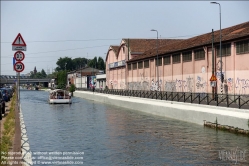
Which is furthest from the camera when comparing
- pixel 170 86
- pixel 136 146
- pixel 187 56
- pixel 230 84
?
pixel 170 86

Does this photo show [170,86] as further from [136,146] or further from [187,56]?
[136,146]

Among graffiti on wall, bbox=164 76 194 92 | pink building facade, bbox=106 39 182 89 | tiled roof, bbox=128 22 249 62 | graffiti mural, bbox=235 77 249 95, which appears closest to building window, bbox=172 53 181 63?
tiled roof, bbox=128 22 249 62

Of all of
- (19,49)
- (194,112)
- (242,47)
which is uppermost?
(242,47)

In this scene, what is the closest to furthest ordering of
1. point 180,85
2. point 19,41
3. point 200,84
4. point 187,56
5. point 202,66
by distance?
1. point 19,41
2. point 202,66
3. point 200,84
4. point 187,56
5. point 180,85

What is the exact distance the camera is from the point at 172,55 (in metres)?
55.3

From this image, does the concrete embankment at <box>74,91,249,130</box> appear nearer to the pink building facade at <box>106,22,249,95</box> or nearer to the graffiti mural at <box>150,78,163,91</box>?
the pink building facade at <box>106,22,249,95</box>

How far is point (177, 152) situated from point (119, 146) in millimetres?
3028

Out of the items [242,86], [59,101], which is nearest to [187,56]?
[242,86]

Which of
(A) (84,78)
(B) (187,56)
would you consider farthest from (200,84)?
(A) (84,78)

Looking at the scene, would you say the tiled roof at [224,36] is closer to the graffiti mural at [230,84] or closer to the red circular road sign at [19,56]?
the graffiti mural at [230,84]

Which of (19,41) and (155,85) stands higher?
(19,41)

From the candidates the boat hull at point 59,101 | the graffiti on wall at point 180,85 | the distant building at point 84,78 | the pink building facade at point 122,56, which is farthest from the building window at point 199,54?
the distant building at point 84,78

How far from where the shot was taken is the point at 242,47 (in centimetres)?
3762

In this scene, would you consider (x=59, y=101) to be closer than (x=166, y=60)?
No
